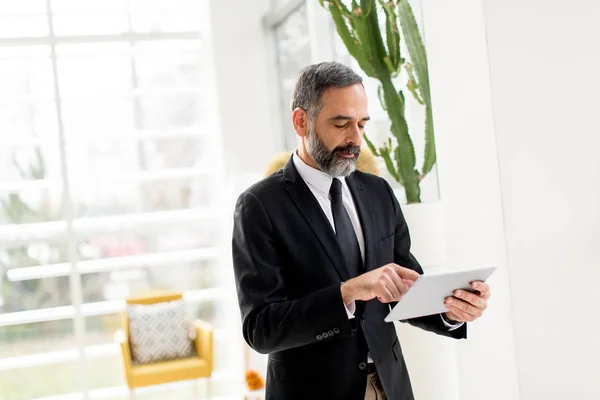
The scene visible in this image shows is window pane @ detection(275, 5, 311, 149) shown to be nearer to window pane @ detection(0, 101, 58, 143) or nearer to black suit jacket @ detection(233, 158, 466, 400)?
window pane @ detection(0, 101, 58, 143)

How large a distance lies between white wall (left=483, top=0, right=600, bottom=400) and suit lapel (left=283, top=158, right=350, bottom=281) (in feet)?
3.59

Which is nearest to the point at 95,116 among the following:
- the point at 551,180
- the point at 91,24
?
the point at 91,24

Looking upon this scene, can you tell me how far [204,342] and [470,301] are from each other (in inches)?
160

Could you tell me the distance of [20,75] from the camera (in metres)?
6.05

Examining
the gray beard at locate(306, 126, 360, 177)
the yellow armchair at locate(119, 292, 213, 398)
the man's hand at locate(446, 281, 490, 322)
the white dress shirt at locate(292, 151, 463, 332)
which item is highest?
the gray beard at locate(306, 126, 360, 177)

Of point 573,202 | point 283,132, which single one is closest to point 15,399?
point 283,132

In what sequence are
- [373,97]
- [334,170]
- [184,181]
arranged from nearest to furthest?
[334,170]
[373,97]
[184,181]

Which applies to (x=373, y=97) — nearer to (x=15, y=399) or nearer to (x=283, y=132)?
(x=283, y=132)

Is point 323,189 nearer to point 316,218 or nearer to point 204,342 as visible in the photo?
point 316,218

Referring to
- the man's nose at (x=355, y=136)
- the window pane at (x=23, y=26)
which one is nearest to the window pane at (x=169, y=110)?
the window pane at (x=23, y=26)

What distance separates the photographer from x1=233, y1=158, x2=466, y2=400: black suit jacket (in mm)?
1765

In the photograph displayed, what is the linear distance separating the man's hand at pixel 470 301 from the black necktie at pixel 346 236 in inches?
9.4

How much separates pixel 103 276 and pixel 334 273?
460 centimetres

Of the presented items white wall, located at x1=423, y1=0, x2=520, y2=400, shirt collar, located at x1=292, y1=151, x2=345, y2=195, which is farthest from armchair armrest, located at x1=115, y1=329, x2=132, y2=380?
shirt collar, located at x1=292, y1=151, x2=345, y2=195
